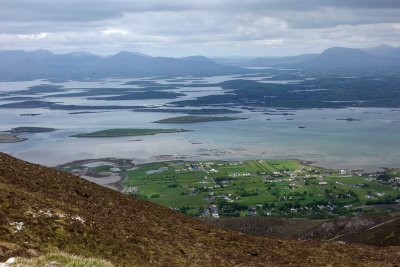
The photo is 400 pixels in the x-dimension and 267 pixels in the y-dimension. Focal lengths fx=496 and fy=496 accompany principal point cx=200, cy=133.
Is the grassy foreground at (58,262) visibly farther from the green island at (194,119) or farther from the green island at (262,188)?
the green island at (194,119)

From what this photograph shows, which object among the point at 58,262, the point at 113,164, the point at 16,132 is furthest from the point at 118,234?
the point at 16,132

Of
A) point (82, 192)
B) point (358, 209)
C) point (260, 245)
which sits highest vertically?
point (82, 192)

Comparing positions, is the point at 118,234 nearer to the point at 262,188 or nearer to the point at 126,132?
the point at 262,188

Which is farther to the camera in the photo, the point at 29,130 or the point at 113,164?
the point at 29,130

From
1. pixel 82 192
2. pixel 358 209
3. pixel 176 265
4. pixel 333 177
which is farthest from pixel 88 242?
pixel 333 177

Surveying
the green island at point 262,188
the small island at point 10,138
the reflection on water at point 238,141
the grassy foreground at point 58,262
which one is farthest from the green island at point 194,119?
the grassy foreground at point 58,262

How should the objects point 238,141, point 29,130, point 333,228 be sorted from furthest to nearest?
point 29,130 < point 238,141 < point 333,228

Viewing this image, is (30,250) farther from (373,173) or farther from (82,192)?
(373,173)

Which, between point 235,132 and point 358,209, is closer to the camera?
point 358,209
